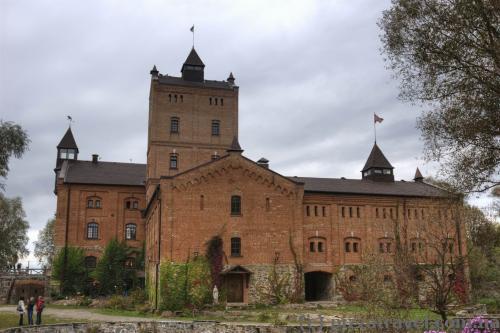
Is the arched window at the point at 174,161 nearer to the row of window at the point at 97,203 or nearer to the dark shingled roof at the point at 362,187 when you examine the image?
the row of window at the point at 97,203

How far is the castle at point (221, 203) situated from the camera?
32219 mm

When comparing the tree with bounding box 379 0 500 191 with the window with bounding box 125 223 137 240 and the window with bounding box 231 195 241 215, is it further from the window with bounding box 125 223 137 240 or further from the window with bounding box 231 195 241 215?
the window with bounding box 125 223 137 240

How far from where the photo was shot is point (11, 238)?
2146 inches

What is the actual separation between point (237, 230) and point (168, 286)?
5.74 meters

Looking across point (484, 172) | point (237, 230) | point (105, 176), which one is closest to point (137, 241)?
point (105, 176)

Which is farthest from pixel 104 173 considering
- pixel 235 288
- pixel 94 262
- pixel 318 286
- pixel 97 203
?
pixel 318 286

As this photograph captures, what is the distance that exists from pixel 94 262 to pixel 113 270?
2.31m

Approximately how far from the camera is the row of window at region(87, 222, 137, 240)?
145 ft

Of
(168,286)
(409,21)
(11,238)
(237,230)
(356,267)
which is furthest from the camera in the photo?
(11,238)

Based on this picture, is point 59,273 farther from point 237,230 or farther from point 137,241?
point 237,230

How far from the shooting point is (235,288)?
106 feet

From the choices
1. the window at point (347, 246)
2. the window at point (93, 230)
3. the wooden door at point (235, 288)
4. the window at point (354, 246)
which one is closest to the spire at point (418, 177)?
the window at point (354, 246)

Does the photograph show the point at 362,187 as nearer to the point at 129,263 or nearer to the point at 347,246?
the point at 347,246

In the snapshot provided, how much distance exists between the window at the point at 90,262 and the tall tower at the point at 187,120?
8688 mm
